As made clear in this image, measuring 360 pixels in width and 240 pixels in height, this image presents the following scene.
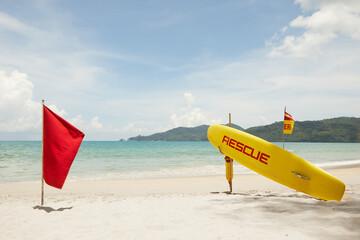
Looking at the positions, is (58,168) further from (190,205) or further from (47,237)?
(190,205)

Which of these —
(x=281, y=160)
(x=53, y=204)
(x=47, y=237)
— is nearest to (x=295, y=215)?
(x=281, y=160)

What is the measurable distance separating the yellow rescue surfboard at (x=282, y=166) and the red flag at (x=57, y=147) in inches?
184

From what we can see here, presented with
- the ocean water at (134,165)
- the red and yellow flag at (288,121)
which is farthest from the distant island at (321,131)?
the red and yellow flag at (288,121)

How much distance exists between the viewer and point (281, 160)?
6625 millimetres

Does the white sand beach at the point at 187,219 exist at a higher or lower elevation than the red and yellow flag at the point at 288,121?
lower

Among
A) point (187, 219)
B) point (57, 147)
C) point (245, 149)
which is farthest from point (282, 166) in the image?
point (57, 147)

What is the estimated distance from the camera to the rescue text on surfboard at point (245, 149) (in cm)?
689

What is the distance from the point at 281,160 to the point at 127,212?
171 inches

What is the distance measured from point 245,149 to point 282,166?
3.76 feet

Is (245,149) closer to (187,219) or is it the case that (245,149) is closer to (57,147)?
(187,219)

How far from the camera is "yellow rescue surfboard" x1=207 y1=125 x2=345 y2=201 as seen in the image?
6102 mm

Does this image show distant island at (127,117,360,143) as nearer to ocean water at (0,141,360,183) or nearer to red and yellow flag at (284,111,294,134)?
ocean water at (0,141,360,183)

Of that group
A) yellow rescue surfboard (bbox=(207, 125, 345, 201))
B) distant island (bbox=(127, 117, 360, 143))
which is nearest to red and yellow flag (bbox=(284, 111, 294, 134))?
yellow rescue surfboard (bbox=(207, 125, 345, 201))

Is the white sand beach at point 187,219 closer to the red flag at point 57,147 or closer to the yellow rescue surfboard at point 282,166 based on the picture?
the yellow rescue surfboard at point 282,166
